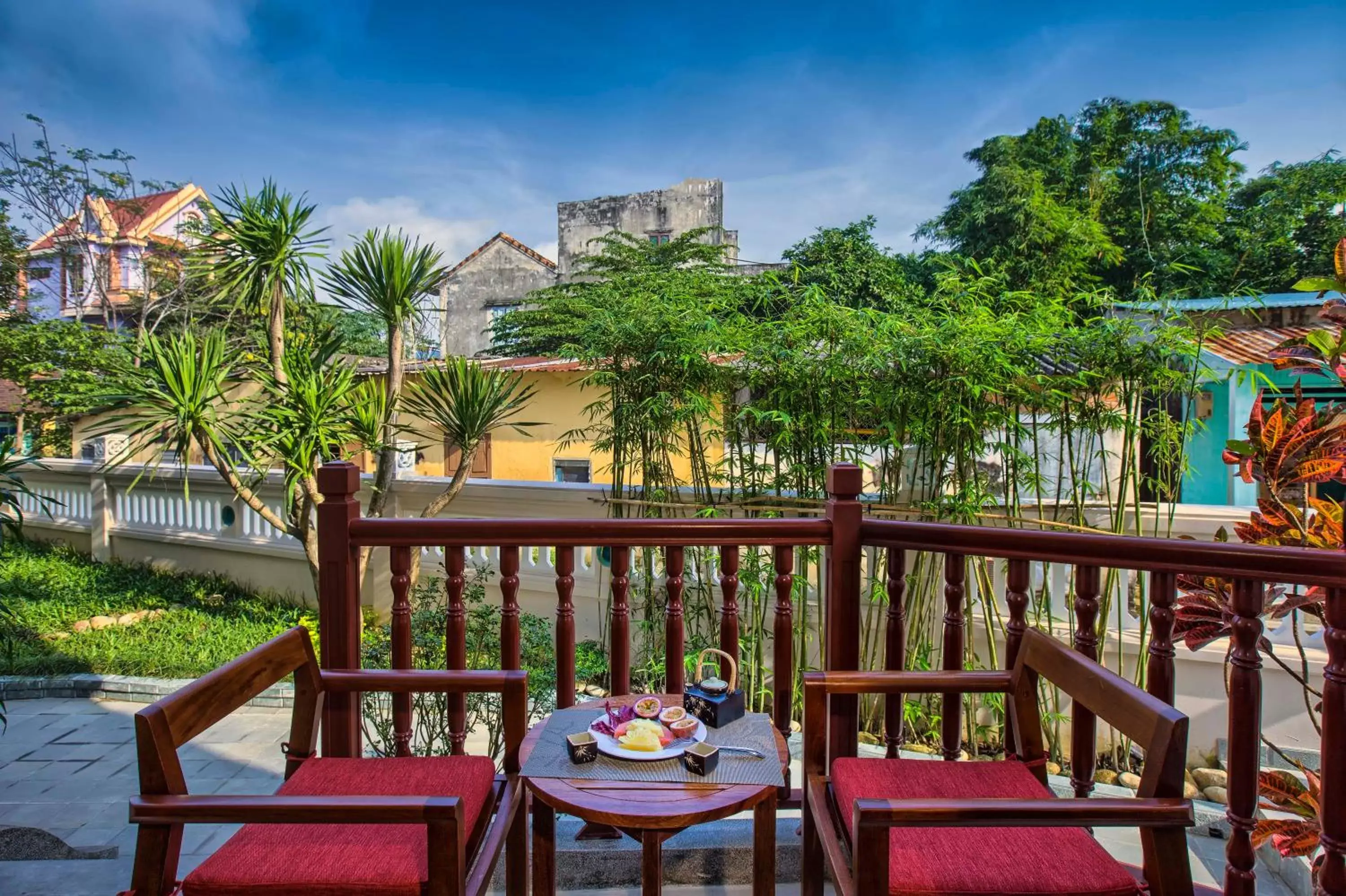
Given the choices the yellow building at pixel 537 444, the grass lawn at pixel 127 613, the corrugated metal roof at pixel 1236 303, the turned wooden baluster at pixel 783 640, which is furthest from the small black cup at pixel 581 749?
the yellow building at pixel 537 444

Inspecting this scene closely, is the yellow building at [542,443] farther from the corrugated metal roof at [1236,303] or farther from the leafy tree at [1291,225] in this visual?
the leafy tree at [1291,225]

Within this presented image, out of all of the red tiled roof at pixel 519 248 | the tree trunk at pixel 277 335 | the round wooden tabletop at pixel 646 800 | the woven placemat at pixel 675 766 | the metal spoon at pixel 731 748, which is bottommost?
the round wooden tabletop at pixel 646 800

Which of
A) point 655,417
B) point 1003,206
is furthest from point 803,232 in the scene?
point 655,417

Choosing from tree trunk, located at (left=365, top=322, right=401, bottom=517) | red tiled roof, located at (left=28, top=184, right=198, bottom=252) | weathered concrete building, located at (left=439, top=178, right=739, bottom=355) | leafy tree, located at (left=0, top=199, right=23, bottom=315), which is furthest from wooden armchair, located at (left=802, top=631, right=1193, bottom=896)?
weathered concrete building, located at (left=439, top=178, right=739, bottom=355)

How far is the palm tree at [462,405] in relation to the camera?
4234 mm

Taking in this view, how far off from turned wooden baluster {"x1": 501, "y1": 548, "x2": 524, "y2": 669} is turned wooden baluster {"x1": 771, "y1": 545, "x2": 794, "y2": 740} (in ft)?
2.06

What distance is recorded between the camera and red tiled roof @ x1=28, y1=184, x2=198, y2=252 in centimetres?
1162

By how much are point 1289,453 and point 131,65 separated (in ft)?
44.4

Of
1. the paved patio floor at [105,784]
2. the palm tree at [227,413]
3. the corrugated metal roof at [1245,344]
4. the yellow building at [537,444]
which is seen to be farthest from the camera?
the yellow building at [537,444]

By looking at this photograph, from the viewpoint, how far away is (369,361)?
46.3 ft

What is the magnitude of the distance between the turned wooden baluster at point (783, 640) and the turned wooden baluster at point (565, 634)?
493mm

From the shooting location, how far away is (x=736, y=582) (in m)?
1.90

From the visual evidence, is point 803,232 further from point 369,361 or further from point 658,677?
point 658,677

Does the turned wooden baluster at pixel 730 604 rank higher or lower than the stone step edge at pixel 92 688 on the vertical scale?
higher
